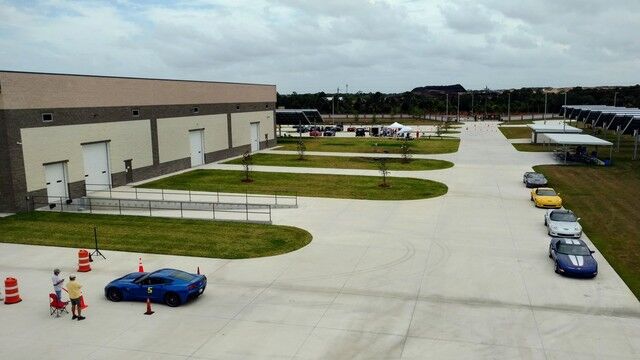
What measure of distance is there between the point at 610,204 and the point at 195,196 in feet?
96.2

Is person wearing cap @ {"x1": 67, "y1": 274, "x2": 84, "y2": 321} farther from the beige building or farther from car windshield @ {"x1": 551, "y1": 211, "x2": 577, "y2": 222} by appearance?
car windshield @ {"x1": 551, "y1": 211, "x2": 577, "y2": 222}

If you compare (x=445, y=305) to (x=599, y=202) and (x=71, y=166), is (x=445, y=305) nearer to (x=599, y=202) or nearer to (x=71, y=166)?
(x=599, y=202)

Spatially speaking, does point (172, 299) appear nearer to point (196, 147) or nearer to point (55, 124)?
point (55, 124)

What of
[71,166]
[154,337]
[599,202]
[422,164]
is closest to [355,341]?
[154,337]

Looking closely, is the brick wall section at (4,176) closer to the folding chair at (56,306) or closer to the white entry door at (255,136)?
the folding chair at (56,306)

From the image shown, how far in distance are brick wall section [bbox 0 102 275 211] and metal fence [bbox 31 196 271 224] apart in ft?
4.98

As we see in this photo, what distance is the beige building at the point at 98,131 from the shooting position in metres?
33.7

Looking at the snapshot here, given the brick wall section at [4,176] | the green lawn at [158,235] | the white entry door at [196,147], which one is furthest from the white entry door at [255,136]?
the green lawn at [158,235]

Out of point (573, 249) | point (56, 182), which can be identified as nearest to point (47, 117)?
point (56, 182)

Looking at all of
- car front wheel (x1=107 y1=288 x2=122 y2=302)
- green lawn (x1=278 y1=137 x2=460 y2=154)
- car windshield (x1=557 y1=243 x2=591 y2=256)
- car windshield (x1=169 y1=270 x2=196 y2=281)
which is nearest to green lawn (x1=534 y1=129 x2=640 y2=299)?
car windshield (x1=557 y1=243 x2=591 y2=256)

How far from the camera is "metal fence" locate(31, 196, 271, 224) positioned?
33156 millimetres

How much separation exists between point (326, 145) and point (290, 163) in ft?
68.5

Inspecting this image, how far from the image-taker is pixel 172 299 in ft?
60.7

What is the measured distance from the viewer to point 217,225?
98.7ft
